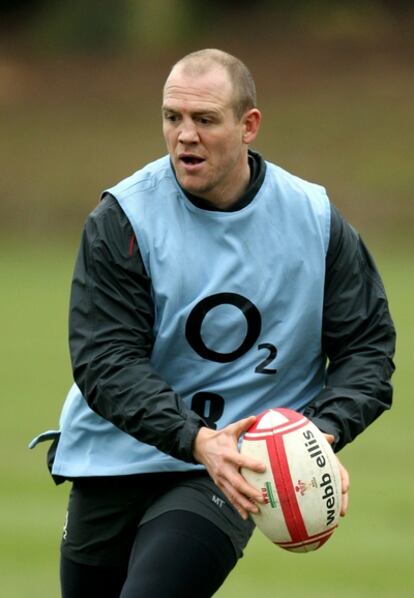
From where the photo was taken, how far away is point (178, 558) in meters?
5.35

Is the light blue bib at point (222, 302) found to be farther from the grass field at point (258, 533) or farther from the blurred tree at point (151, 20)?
the blurred tree at point (151, 20)

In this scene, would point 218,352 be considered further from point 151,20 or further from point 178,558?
point 151,20

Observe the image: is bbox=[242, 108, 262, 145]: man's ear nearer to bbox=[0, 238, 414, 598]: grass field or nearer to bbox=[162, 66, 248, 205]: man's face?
bbox=[162, 66, 248, 205]: man's face

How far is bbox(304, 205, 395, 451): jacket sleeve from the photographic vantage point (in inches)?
229

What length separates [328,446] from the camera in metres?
5.38

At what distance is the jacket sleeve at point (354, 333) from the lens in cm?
582

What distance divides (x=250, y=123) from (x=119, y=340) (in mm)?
980

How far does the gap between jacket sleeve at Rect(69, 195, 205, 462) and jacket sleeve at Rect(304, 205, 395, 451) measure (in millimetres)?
635

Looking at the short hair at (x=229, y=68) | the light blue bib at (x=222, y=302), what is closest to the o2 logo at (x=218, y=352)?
the light blue bib at (x=222, y=302)

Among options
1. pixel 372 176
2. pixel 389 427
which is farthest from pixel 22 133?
pixel 389 427

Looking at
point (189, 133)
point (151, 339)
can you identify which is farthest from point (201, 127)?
point (151, 339)

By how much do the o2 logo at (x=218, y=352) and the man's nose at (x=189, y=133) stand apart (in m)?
0.55

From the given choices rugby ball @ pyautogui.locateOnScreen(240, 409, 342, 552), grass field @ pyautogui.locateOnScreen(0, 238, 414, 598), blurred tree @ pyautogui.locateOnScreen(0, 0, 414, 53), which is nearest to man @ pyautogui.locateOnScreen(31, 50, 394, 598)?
rugby ball @ pyautogui.locateOnScreen(240, 409, 342, 552)

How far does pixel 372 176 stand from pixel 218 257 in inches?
1119
